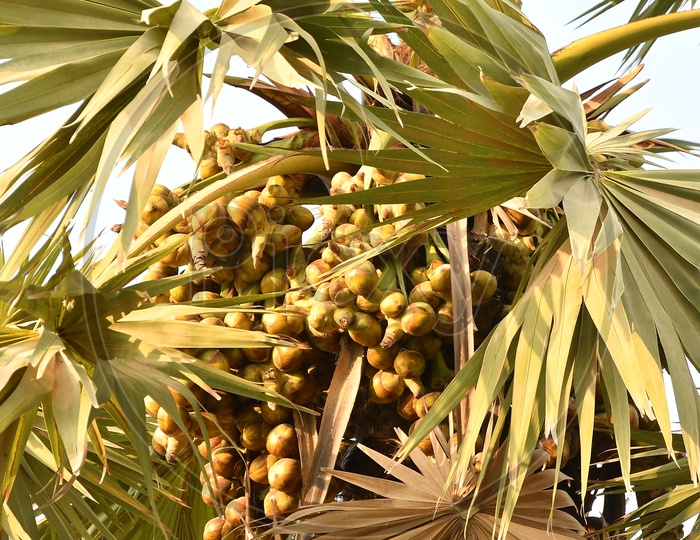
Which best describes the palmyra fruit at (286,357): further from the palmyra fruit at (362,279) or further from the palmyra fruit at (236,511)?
the palmyra fruit at (236,511)

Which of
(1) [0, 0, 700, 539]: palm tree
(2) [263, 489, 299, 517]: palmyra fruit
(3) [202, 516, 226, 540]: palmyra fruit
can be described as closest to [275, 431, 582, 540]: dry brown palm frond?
(1) [0, 0, 700, 539]: palm tree

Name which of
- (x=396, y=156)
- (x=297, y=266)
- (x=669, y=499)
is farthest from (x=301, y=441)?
(x=669, y=499)

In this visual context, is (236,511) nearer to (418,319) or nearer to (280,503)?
(280,503)

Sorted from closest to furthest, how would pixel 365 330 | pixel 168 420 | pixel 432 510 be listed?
pixel 432 510
pixel 365 330
pixel 168 420

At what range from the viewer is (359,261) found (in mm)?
2180

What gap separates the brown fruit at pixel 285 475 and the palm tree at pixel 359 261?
4cm

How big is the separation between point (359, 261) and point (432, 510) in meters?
0.61

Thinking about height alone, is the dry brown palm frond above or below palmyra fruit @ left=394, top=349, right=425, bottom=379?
below

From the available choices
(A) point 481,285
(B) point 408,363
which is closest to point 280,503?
(B) point 408,363

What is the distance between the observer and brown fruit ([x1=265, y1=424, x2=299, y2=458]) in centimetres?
233

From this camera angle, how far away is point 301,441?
2312mm

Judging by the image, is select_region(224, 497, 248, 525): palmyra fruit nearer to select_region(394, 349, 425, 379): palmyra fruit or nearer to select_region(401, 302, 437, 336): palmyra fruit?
select_region(394, 349, 425, 379): palmyra fruit

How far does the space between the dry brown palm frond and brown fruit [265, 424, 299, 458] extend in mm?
221

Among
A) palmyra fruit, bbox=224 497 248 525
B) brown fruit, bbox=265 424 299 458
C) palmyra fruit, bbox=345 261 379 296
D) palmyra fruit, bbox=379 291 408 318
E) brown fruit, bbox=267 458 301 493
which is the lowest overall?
palmyra fruit, bbox=224 497 248 525
